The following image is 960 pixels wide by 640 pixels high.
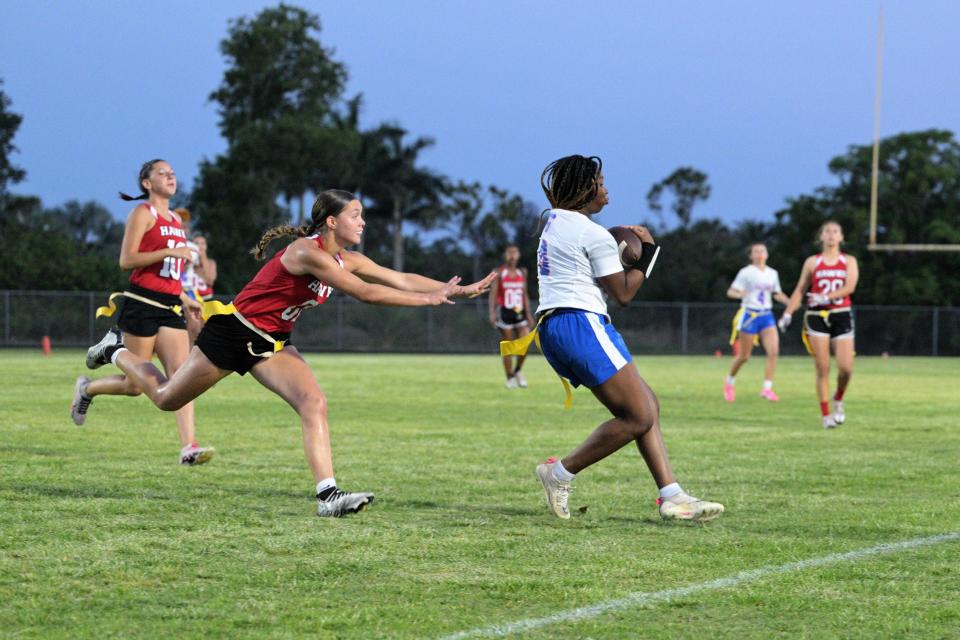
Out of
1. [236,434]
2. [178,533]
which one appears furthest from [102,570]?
[236,434]

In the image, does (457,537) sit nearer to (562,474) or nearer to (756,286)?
(562,474)

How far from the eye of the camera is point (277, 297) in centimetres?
789

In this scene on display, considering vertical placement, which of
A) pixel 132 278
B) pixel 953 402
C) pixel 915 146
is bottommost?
pixel 953 402

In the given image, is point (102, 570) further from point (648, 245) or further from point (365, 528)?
point (648, 245)

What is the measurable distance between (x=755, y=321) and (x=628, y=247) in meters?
13.8

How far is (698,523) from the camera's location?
7.52 meters

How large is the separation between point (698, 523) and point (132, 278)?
16.0 ft

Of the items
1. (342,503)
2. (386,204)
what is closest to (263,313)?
(342,503)

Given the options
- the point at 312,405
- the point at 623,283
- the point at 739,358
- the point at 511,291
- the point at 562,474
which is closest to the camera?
the point at 623,283

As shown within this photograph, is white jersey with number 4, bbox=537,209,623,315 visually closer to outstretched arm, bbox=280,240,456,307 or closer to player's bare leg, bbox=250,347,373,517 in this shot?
outstretched arm, bbox=280,240,456,307

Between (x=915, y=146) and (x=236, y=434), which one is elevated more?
(x=915, y=146)

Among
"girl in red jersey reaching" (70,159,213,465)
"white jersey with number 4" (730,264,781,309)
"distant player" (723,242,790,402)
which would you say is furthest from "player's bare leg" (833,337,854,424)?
"girl in red jersey reaching" (70,159,213,465)

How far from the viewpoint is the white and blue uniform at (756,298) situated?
2078 cm

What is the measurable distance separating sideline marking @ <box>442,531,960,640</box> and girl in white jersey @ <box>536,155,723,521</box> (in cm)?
107
